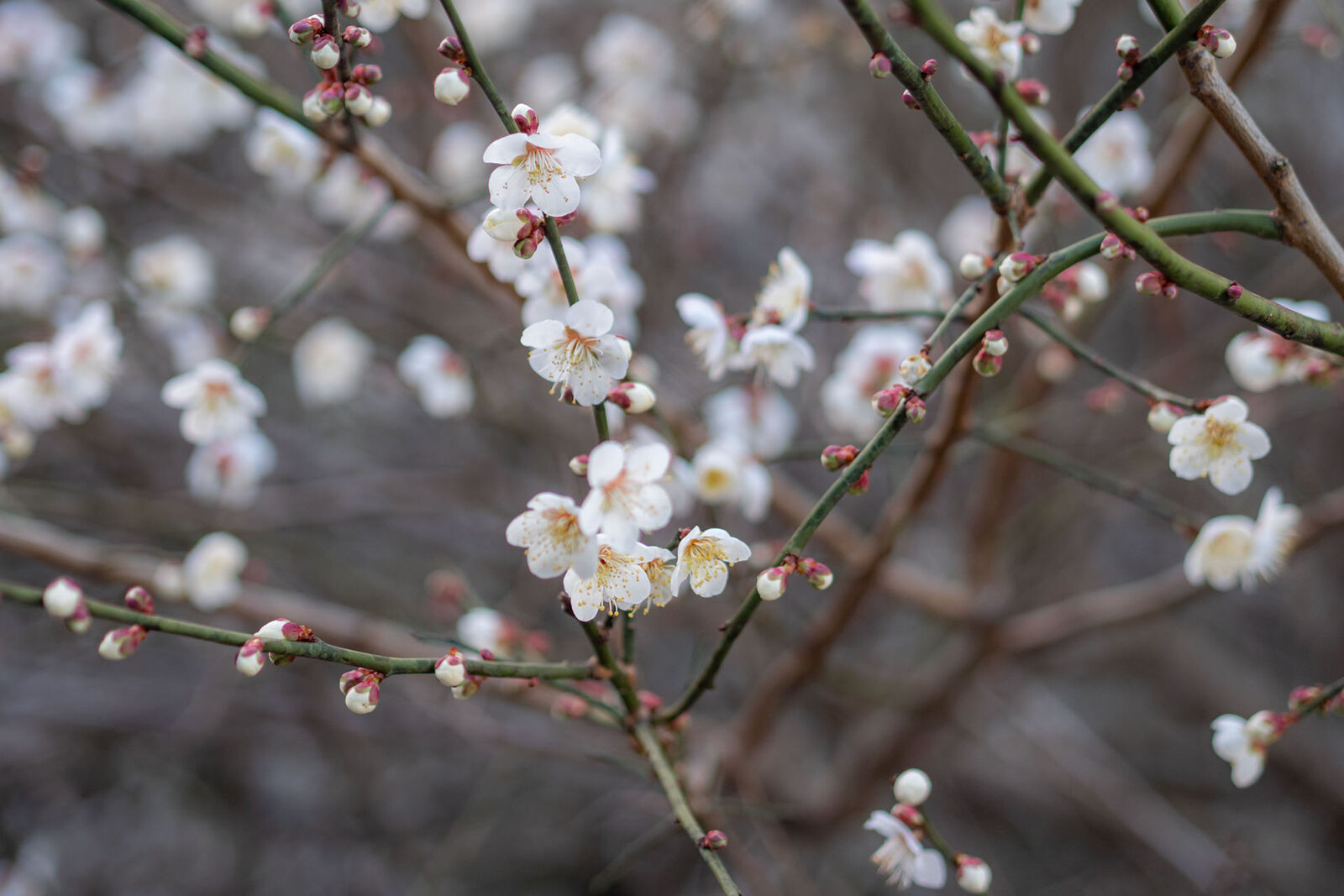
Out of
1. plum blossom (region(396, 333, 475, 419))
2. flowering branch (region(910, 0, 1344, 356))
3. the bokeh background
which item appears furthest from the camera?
the bokeh background

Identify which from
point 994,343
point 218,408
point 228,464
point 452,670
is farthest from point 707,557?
point 228,464

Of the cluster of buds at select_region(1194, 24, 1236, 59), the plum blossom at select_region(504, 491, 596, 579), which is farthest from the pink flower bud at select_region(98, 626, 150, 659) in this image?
the cluster of buds at select_region(1194, 24, 1236, 59)

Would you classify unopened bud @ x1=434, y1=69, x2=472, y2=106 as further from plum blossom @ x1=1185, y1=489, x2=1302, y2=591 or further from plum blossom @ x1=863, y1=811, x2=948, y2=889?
plum blossom @ x1=1185, y1=489, x2=1302, y2=591

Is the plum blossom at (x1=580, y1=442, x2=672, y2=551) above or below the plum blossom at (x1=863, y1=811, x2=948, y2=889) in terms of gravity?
above

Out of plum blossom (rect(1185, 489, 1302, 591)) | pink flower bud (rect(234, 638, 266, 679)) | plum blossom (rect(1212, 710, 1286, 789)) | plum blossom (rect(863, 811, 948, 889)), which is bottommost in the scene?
plum blossom (rect(1212, 710, 1286, 789))

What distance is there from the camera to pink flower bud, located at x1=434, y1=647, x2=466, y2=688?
3.41 ft

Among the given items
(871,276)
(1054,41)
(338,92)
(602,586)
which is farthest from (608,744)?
(1054,41)

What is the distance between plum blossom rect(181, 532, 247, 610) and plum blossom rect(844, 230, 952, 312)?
63.4 inches

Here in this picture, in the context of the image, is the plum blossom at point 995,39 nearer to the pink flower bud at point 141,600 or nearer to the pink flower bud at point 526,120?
the pink flower bud at point 526,120

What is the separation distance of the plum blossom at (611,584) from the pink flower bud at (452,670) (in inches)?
6.0

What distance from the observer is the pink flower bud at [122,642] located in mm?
1102

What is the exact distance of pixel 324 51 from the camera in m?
1.12

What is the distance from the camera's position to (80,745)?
4.19 m

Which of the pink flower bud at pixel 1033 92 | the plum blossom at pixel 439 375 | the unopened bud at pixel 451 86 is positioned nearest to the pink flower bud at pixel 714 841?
the unopened bud at pixel 451 86
